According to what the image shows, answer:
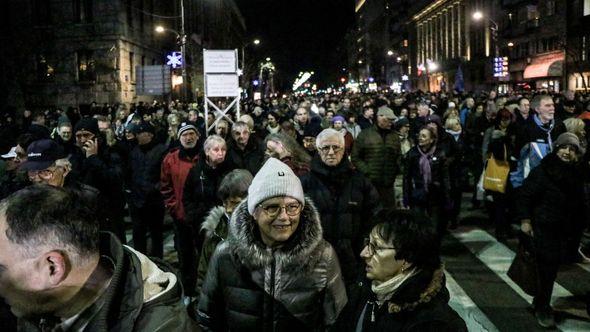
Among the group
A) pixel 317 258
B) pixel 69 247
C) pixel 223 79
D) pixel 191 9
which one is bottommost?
pixel 317 258

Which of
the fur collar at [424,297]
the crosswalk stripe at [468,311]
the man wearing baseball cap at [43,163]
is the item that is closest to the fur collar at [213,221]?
the man wearing baseball cap at [43,163]

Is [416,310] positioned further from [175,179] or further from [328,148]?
[175,179]

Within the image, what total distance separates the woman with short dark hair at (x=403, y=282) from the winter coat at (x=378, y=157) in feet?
20.5

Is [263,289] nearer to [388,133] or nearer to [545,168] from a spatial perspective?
[545,168]

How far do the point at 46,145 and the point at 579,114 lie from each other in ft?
38.3

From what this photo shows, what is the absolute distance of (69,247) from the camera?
1818 mm

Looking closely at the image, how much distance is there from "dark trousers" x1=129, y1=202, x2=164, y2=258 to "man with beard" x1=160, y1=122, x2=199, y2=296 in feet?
3.20

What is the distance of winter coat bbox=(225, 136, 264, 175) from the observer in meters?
7.84

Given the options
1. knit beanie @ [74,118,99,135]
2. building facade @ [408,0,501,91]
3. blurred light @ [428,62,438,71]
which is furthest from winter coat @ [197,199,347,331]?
blurred light @ [428,62,438,71]

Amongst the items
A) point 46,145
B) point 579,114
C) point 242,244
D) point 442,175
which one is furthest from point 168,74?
point 242,244

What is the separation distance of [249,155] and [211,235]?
3692mm

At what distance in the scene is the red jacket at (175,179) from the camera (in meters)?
7.33

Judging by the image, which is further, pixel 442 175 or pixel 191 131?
pixel 442 175

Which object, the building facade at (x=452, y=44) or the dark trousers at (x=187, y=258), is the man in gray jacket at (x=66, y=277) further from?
the building facade at (x=452, y=44)
